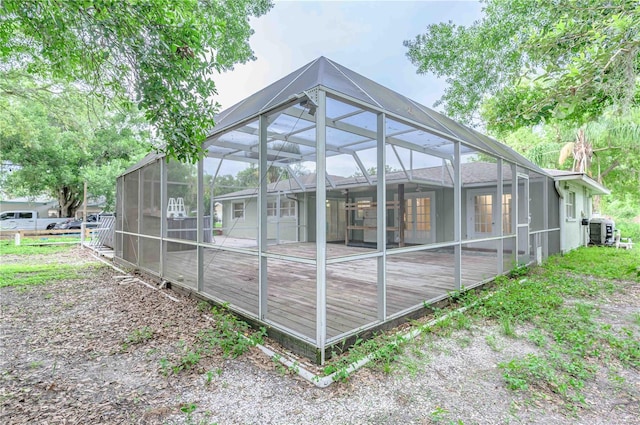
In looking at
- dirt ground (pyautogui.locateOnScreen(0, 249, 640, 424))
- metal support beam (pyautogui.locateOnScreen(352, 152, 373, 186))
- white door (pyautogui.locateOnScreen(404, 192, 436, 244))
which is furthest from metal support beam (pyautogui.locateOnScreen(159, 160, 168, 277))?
white door (pyautogui.locateOnScreen(404, 192, 436, 244))

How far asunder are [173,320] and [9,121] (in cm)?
1320

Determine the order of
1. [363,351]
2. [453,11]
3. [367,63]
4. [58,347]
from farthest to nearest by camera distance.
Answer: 1. [367,63]
2. [453,11]
3. [58,347]
4. [363,351]

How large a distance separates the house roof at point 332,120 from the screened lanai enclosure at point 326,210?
3 cm

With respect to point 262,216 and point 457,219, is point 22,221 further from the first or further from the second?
point 457,219

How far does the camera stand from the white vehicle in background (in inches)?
695

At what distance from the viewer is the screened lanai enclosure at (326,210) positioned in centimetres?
312

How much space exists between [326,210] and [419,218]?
457cm

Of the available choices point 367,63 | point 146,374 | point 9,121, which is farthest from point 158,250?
point 367,63

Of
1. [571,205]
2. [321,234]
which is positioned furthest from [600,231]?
[321,234]

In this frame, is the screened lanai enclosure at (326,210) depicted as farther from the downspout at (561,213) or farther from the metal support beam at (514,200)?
the downspout at (561,213)

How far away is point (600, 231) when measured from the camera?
36.5 ft

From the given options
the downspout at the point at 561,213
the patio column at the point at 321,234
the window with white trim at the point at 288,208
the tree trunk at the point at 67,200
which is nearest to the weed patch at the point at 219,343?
the patio column at the point at 321,234

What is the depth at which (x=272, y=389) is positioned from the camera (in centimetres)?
236

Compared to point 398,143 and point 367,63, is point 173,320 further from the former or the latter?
point 367,63
